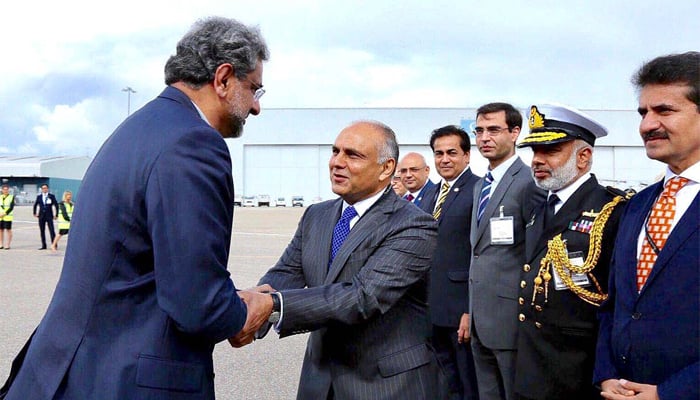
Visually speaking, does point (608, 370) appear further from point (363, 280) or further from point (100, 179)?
point (100, 179)

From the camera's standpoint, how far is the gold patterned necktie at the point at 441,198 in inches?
185

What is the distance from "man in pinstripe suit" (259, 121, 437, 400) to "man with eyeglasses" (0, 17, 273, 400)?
1.54ft

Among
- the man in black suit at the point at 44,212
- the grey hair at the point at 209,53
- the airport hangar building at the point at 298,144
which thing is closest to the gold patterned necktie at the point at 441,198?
the grey hair at the point at 209,53

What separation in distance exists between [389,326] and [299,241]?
2.08 ft

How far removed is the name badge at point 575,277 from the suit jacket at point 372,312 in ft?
2.35

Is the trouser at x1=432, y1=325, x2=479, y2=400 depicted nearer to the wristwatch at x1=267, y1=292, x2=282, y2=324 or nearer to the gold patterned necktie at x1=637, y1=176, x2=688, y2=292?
the gold patterned necktie at x1=637, y1=176, x2=688, y2=292

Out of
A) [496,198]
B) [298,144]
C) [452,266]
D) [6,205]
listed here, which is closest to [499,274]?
[496,198]

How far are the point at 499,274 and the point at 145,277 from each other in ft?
7.98

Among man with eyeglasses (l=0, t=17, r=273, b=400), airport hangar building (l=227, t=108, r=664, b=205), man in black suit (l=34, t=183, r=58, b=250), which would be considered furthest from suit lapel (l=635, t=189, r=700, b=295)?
airport hangar building (l=227, t=108, r=664, b=205)

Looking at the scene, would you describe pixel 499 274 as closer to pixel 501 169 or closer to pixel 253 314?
pixel 501 169

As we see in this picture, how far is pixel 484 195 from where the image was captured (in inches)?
159

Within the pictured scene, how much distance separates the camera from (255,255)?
13.6m

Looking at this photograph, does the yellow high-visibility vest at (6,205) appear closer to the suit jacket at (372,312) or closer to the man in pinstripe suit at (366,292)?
the man in pinstripe suit at (366,292)

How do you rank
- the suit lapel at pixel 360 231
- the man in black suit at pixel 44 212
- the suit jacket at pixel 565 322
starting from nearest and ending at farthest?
the suit lapel at pixel 360 231 < the suit jacket at pixel 565 322 < the man in black suit at pixel 44 212
